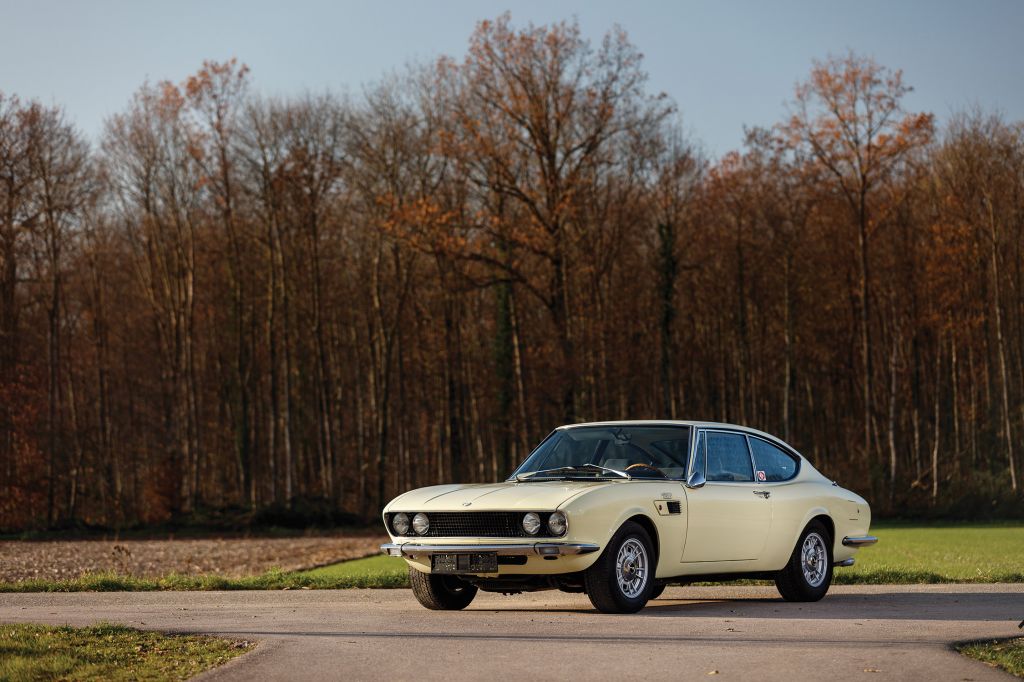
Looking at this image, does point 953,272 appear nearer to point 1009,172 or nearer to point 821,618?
point 1009,172

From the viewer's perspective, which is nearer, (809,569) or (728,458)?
(728,458)

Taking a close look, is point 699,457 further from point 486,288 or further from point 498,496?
point 486,288

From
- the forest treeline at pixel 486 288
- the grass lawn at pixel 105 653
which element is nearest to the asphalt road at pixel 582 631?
the grass lawn at pixel 105 653

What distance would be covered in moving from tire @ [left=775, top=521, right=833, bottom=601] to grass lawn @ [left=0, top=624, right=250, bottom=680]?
19.3 feet

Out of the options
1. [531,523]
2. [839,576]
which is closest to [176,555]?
[839,576]

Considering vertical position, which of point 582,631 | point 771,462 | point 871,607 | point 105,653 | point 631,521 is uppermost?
point 771,462

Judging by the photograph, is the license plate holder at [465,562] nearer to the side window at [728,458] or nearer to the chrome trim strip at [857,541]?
the side window at [728,458]

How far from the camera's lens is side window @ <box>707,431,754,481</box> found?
12523mm

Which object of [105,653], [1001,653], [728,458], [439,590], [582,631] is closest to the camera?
[1001,653]

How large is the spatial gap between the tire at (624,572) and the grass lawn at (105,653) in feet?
10.1

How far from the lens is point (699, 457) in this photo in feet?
40.5

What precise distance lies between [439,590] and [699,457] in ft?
9.04

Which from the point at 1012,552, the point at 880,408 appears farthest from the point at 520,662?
the point at 880,408

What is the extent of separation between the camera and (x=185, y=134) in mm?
51406
